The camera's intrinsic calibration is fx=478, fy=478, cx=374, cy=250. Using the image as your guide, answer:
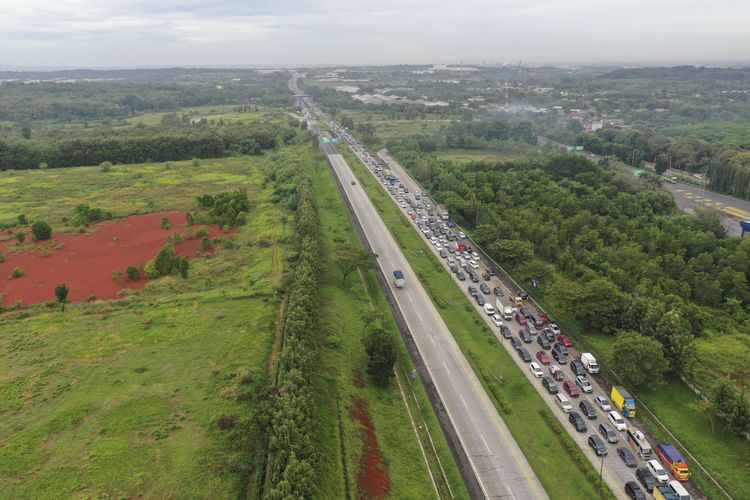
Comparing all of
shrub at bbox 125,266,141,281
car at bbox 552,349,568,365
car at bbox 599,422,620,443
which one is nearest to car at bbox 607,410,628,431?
car at bbox 599,422,620,443

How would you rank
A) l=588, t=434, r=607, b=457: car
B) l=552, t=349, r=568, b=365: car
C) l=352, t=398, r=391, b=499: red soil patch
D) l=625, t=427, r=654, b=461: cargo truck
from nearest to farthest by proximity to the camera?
l=352, t=398, r=391, b=499: red soil patch
l=625, t=427, r=654, b=461: cargo truck
l=588, t=434, r=607, b=457: car
l=552, t=349, r=568, b=365: car

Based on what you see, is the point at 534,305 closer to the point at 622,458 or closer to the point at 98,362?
the point at 622,458

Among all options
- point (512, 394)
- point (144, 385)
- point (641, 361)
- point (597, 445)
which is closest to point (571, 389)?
point (512, 394)

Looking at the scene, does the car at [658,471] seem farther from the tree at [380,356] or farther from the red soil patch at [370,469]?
the tree at [380,356]

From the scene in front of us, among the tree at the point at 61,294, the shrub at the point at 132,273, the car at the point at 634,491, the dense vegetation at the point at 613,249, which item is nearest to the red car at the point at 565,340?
the dense vegetation at the point at 613,249

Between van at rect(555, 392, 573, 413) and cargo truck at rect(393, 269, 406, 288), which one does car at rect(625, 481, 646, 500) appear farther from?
cargo truck at rect(393, 269, 406, 288)

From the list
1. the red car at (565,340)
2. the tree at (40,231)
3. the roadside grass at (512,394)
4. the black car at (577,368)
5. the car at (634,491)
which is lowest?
the roadside grass at (512,394)

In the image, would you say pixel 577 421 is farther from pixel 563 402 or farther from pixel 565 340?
pixel 565 340
